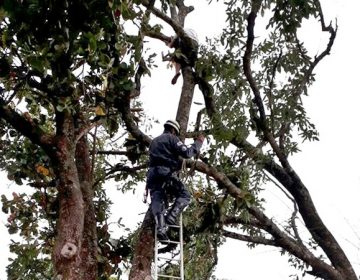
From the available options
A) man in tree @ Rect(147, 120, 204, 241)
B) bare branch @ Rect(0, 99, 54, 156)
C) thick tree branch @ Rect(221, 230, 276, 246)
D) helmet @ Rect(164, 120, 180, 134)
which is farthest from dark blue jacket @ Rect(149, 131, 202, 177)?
thick tree branch @ Rect(221, 230, 276, 246)

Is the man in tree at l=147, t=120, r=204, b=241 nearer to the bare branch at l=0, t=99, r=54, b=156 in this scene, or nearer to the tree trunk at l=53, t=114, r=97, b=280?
the tree trunk at l=53, t=114, r=97, b=280

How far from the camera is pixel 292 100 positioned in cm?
614

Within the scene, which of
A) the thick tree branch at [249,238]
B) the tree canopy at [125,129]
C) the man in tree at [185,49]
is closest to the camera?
the tree canopy at [125,129]

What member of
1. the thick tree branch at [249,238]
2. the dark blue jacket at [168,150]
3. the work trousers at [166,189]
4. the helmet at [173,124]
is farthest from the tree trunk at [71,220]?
the thick tree branch at [249,238]

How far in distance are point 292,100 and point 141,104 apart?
1.92 m

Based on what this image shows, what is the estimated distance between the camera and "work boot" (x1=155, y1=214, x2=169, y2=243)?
418cm

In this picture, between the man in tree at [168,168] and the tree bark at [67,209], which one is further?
the man in tree at [168,168]

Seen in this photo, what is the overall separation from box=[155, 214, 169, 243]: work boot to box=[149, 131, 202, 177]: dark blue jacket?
57 cm

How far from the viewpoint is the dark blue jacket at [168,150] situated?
470 cm

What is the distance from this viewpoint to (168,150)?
4742 mm

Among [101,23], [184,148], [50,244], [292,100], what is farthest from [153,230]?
[292,100]

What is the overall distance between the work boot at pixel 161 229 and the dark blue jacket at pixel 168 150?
566 millimetres

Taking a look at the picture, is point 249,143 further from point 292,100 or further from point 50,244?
point 50,244

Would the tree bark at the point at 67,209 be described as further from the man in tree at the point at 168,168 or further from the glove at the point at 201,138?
the glove at the point at 201,138
